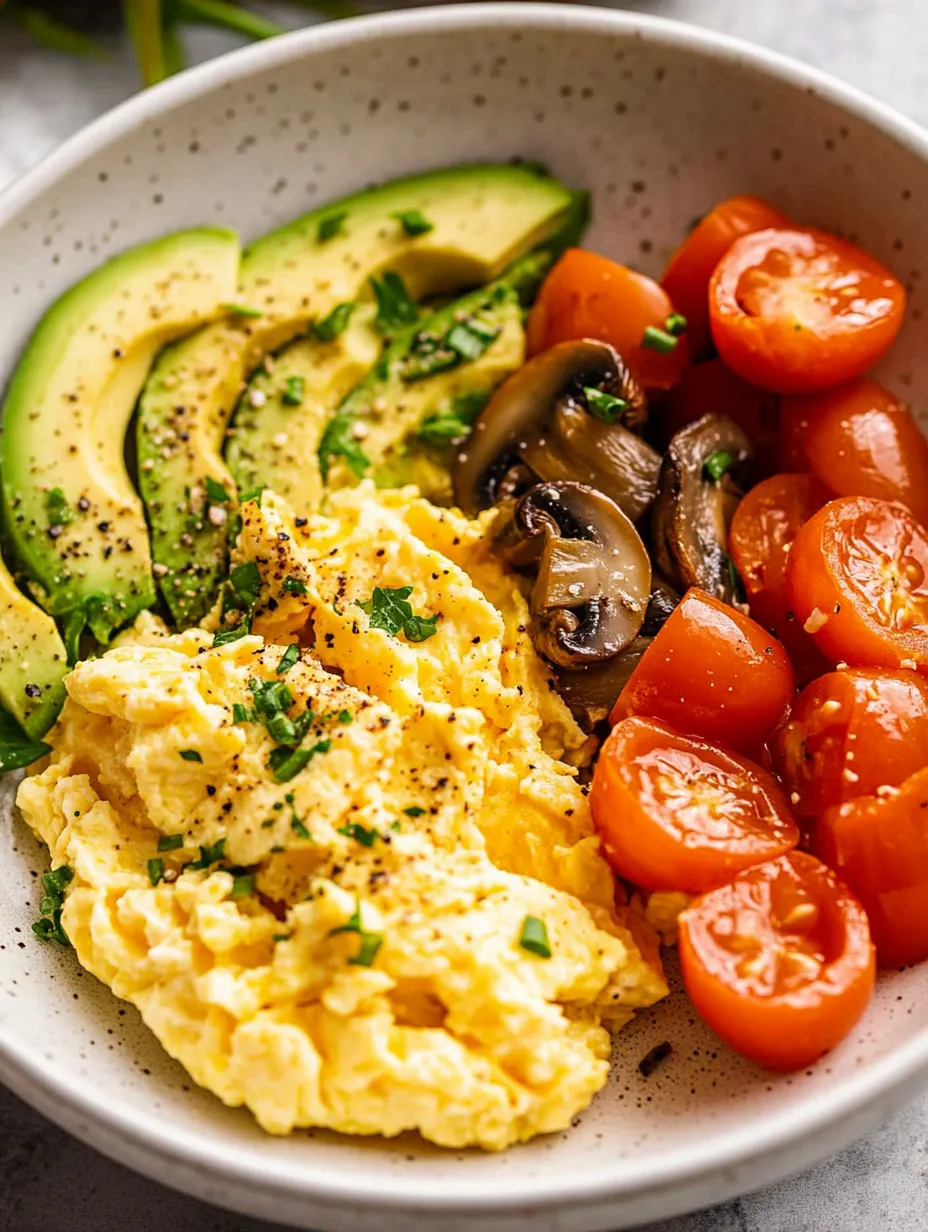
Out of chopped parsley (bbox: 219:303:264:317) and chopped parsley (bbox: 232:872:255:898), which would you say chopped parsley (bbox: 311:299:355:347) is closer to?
chopped parsley (bbox: 219:303:264:317)

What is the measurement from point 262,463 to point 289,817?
3.54 feet

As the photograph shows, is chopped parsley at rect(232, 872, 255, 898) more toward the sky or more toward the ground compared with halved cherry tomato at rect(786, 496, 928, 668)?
more toward the ground

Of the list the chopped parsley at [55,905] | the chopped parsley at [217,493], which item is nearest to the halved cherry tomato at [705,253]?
the chopped parsley at [217,493]

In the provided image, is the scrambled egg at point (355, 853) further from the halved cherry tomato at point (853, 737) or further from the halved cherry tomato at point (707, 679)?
the halved cherry tomato at point (853, 737)

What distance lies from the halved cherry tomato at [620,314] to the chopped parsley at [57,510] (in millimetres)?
1345

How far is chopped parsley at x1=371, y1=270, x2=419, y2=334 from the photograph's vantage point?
135 inches

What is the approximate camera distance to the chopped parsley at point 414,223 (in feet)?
11.2

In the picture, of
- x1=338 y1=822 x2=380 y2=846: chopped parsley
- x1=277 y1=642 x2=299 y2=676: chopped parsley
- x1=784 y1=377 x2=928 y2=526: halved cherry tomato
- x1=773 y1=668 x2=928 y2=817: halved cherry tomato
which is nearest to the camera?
x1=338 y1=822 x2=380 y2=846: chopped parsley

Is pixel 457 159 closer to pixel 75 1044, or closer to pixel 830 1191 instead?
pixel 75 1044

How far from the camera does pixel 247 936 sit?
2449mm

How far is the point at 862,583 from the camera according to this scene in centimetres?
285

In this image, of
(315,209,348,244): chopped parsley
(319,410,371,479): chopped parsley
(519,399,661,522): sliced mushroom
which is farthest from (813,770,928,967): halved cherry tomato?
(315,209,348,244): chopped parsley

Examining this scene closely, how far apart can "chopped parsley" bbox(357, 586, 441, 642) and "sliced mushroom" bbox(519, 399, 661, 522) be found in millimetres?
516

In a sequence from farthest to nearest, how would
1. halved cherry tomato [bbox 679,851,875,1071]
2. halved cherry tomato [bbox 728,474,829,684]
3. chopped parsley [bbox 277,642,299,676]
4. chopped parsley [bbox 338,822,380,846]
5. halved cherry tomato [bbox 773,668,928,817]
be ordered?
halved cherry tomato [bbox 728,474,829,684]
chopped parsley [bbox 277,642,299,676]
halved cherry tomato [bbox 773,668,928,817]
chopped parsley [bbox 338,822,380,846]
halved cherry tomato [bbox 679,851,875,1071]
